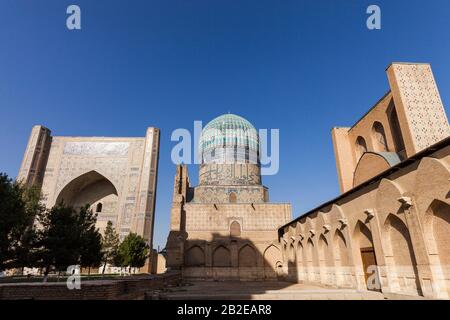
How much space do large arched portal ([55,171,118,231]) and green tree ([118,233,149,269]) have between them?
30.5ft

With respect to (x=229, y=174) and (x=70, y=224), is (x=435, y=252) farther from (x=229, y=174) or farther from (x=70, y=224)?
(x=229, y=174)

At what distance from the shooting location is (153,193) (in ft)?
93.9

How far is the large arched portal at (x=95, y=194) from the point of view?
97.2 feet

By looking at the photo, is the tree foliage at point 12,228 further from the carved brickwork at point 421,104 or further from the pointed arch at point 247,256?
the carved brickwork at point 421,104

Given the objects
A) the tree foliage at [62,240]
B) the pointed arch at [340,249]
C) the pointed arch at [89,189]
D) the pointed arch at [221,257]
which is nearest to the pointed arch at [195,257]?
the pointed arch at [221,257]

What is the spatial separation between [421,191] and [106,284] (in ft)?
27.8

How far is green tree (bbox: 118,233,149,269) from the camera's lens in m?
20.1

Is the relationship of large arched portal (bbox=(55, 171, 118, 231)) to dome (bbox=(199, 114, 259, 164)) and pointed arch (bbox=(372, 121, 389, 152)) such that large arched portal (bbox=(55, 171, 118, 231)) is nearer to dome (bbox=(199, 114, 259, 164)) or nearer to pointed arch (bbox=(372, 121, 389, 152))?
dome (bbox=(199, 114, 259, 164))

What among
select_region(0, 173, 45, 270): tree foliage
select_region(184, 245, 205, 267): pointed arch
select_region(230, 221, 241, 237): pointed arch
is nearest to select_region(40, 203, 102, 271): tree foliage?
select_region(0, 173, 45, 270): tree foliage

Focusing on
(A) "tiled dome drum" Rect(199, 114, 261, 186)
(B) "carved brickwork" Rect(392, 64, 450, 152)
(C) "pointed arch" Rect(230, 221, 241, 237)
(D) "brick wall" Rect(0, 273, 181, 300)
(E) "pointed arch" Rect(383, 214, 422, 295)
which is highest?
(A) "tiled dome drum" Rect(199, 114, 261, 186)

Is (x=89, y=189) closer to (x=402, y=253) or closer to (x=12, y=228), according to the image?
(x=12, y=228)

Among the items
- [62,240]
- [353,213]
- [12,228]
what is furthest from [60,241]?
[353,213]

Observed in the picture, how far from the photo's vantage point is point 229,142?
3206cm

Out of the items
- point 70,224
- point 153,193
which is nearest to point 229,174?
point 153,193
